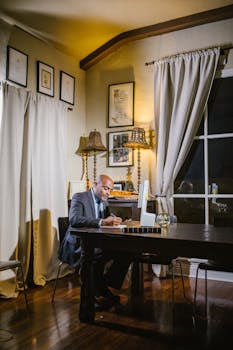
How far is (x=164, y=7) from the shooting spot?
3.95 m

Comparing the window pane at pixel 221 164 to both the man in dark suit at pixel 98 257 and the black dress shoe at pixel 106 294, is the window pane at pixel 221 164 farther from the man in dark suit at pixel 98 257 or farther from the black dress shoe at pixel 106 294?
the black dress shoe at pixel 106 294

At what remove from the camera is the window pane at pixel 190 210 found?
167 inches

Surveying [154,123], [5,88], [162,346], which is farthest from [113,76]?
[162,346]

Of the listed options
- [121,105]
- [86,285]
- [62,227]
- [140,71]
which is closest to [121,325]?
[86,285]

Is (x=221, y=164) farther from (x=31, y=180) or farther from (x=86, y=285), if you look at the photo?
(x=86, y=285)

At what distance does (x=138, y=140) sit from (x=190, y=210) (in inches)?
42.9

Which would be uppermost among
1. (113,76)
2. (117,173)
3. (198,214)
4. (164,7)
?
(164,7)

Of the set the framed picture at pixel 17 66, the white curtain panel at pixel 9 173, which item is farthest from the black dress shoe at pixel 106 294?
the framed picture at pixel 17 66

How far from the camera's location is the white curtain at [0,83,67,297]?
3527 millimetres

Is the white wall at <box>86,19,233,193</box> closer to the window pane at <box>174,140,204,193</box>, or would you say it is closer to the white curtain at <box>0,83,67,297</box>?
the window pane at <box>174,140,204,193</box>

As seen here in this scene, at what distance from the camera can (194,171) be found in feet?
14.2

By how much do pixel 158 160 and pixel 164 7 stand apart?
1.78 metres

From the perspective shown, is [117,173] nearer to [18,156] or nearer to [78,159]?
[78,159]

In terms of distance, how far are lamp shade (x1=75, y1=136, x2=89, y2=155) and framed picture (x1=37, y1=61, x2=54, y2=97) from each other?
33.4 inches
